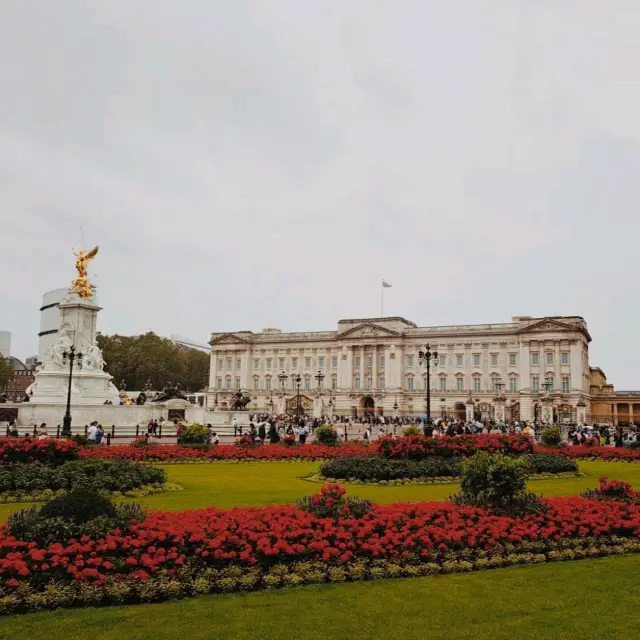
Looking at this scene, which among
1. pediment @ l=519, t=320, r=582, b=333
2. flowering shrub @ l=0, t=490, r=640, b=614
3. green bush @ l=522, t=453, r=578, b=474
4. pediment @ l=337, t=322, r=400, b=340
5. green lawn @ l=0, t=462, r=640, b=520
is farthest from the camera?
pediment @ l=337, t=322, r=400, b=340

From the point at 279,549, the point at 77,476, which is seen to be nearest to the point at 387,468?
the point at 77,476

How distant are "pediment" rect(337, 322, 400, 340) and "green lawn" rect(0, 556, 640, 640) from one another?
88268mm

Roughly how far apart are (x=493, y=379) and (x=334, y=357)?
23826 mm

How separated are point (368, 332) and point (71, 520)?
89946 mm

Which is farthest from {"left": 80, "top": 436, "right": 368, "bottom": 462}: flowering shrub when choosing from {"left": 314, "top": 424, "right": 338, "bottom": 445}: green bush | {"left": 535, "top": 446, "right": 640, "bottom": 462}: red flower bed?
{"left": 535, "top": 446, "right": 640, "bottom": 462}: red flower bed

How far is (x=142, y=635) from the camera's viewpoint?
6.30 metres

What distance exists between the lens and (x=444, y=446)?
66.7 ft

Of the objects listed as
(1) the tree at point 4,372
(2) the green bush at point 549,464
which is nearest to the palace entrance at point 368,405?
(1) the tree at point 4,372

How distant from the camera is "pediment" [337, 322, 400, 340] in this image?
96537mm

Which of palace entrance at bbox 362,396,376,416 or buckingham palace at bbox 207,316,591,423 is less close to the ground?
buckingham palace at bbox 207,316,591,423

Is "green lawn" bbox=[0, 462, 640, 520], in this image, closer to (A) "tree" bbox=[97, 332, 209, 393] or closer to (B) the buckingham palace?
(B) the buckingham palace

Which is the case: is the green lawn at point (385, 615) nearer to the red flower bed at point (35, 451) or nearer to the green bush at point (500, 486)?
the green bush at point (500, 486)

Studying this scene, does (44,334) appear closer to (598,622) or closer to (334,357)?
(334,357)

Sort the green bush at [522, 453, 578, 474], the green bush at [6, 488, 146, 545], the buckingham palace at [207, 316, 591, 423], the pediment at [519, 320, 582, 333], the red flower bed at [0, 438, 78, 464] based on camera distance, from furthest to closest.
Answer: the buckingham palace at [207, 316, 591, 423] < the pediment at [519, 320, 582, 333] < the green bush at [522, 453, 578, 474] < the red flower bed at [0, 438, 78, 464] < the green bush at [6, 488, 146, 545]
